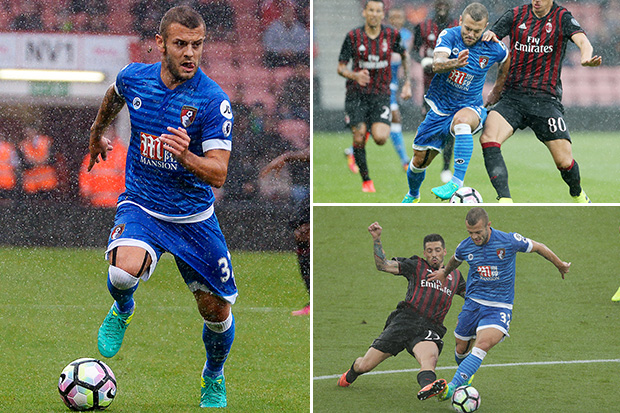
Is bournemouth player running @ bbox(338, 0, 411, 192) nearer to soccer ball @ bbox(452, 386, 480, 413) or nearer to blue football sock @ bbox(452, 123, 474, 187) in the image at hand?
blue football sock @ bbox(452, 123, 474, 187)

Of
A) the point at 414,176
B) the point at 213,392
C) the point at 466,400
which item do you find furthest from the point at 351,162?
the point at 213,392

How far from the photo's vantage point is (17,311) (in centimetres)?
806

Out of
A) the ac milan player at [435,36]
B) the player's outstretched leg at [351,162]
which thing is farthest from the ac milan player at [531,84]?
the player's outstretched leg at [351,162]

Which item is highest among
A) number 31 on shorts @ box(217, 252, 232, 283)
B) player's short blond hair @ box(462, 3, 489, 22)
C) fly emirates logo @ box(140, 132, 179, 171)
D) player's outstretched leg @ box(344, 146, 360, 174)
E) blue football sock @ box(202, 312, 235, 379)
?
player's short blond hair @ box(462, 3, 489, 22)

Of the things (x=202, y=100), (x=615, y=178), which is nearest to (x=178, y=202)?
(x=202, y=100)

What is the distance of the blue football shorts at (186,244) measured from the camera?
466 centimetres

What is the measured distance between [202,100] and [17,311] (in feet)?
14.1

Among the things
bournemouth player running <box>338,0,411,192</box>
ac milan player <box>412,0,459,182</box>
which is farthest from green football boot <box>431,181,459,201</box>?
ac milan player <box>412,0,459,182</box>

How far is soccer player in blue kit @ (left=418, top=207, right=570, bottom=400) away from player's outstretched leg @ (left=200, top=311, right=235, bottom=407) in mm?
1659

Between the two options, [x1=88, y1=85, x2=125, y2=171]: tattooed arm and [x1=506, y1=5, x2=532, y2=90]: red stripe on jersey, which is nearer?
[x1=88, y1=85, x2=125, y2=171]: tattooed arm

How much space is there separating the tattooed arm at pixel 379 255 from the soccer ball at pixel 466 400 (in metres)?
1.04

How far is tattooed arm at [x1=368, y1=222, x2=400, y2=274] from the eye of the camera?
5895mm

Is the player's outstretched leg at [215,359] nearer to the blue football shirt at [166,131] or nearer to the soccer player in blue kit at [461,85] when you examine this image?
the blue football shirt at [166,131]

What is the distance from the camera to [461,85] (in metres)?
6.46
